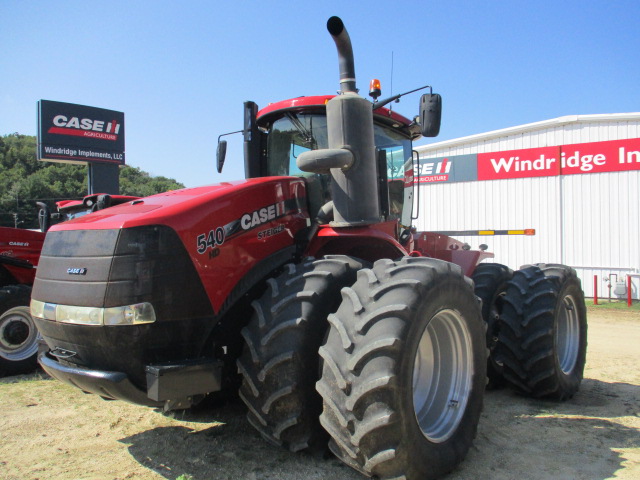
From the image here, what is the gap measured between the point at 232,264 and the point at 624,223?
12696mm

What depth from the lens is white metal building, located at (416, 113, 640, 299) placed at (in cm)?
1296

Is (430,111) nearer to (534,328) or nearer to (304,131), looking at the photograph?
(304,131)

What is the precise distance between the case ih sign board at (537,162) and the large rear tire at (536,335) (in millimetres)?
9655

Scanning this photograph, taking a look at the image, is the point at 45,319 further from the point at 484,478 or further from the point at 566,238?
the point at 566,238

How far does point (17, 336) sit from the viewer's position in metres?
6.12

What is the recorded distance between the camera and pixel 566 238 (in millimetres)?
13688

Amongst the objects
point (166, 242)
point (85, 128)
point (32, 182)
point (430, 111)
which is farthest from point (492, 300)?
point (32, 182)

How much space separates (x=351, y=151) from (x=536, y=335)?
7.67 feet

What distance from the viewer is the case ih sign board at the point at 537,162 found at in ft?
42.4

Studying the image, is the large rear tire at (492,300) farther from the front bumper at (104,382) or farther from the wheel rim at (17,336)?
the wheel rim at (17,336)

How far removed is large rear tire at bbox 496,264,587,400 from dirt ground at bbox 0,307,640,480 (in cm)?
19

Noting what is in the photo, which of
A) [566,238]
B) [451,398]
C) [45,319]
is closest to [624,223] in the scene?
[566,238]

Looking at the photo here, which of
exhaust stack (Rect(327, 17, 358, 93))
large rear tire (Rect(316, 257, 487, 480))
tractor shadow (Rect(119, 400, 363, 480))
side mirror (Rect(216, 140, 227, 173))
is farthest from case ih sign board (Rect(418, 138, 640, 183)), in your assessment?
tractor shadow (Rect(119, 400, 363, 480))

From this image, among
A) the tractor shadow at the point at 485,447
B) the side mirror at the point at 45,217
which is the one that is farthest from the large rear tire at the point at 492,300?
the side mirror at the point at 45,217
